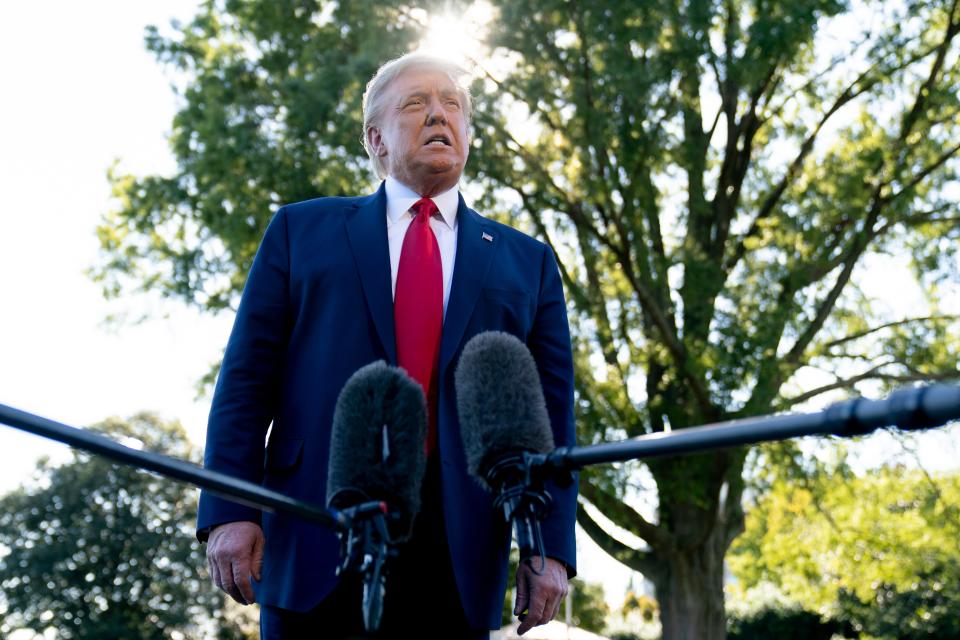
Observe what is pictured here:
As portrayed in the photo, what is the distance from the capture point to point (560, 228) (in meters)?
16.3

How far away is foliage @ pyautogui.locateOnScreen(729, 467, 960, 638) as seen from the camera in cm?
1614

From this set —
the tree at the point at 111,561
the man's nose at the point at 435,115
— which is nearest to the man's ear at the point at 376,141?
the man's nose at the point at 435,115

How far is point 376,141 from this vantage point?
377cm

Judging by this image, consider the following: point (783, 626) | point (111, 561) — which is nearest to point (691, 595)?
point (783, 626)

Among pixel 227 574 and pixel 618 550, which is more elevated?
pixel 618 550

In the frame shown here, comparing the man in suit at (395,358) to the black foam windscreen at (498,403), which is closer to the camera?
the black foam windscreen at (498,403)

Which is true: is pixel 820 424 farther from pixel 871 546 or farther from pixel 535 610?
pixel 871 546

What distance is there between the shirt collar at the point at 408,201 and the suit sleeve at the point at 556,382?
1.26 ft

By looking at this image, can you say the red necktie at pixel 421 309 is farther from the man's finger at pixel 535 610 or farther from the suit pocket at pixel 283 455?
the man's finger at pixel 535 610

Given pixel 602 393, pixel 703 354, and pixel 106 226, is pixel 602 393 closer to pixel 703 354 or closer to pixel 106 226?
pixel 703 354

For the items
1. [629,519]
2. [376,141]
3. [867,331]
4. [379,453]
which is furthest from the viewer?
[867,331]

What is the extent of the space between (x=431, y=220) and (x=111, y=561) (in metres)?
28.8

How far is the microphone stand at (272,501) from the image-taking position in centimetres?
190

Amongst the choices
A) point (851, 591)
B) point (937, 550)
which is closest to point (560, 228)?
point (937, 550)
